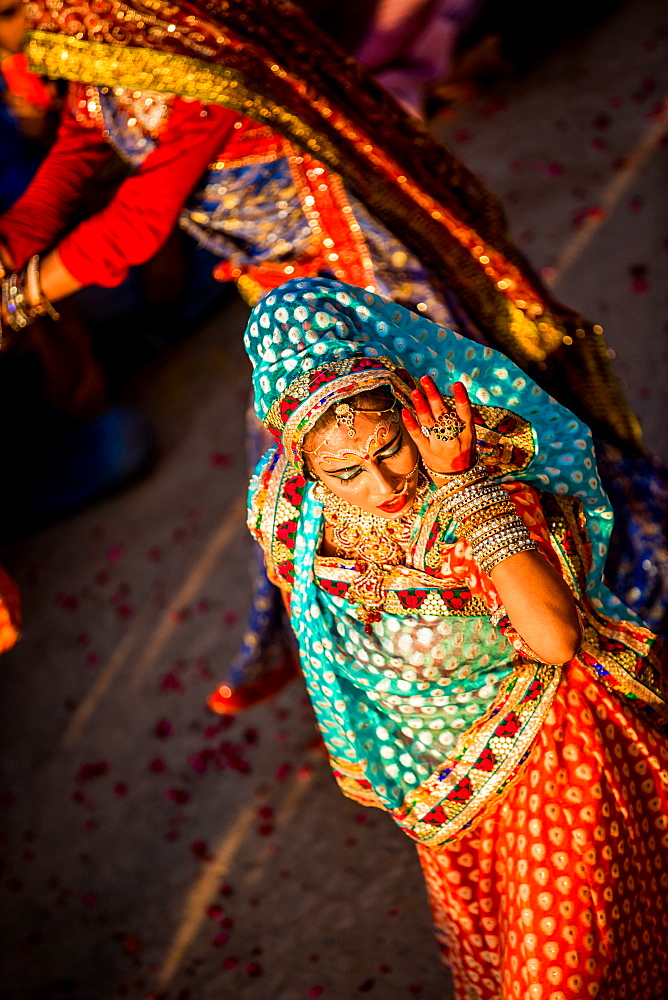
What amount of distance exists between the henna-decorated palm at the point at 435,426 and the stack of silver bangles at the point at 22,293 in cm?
114

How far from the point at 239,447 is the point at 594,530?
2893 millimetres

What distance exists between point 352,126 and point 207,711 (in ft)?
7.66

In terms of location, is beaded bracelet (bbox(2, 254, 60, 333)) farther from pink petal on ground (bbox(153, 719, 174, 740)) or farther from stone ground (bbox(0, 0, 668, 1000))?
pink petal on ground (bbox(153, 719, 174, 740))

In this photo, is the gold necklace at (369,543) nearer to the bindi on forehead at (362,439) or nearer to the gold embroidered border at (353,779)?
the bindi on forehead at (362,439)

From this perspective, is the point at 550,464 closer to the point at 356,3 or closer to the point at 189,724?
the point at 189,724

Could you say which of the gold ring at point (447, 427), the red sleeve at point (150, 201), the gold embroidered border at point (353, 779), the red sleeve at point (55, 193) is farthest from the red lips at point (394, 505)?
the red sleeve at point (55, 193)

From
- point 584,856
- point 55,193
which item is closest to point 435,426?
point 584,856

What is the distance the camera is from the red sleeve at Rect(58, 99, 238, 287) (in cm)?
227

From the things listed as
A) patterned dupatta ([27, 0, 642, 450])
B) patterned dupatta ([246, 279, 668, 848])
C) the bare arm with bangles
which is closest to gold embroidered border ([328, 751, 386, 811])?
Result: patterned dupatta ([246, 279, 668, 848])

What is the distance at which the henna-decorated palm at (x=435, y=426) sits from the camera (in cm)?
159

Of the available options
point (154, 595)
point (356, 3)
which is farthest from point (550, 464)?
point (356, 3)

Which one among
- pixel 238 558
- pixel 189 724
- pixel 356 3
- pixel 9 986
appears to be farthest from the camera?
pixel 356 3

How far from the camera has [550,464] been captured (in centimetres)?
190

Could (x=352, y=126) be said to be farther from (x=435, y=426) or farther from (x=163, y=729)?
(x=163, y=729)
